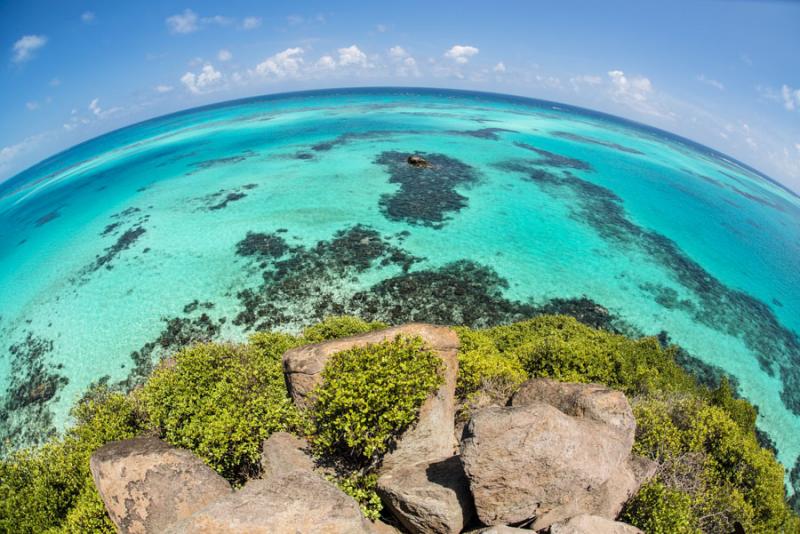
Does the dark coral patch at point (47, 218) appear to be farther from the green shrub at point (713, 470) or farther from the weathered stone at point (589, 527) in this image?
the green shrub at point (713, 470)

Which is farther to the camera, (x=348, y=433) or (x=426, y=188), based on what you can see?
(x=426, y=188)

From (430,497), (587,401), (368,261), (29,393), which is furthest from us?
(368,261)

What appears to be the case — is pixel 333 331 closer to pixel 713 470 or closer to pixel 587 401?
pixel 587 401

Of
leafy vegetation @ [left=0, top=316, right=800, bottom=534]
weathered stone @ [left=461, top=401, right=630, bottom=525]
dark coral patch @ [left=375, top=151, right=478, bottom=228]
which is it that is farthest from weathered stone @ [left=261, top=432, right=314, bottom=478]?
dark coral patch @ [left=375, top=151, right=478, bottom=228]

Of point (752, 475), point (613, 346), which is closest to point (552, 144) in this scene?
point (613, 346)

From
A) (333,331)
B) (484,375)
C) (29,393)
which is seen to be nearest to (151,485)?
(333,331)

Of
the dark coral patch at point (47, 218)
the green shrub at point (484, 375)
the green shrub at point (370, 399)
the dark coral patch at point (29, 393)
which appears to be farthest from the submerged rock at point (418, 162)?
the dark coral patch at point (47, 218)

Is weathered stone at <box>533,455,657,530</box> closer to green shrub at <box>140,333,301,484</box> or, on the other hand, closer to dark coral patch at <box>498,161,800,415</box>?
green shrub at <box>140,333,301,484</box>

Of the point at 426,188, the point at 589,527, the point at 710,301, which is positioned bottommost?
the point at 710,301
